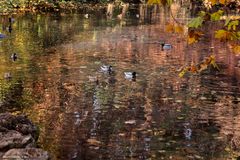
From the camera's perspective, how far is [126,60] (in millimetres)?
18594

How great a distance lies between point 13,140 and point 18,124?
75 centimetres

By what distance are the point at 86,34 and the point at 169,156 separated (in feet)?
62.5

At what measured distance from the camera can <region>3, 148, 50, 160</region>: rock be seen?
283 inches

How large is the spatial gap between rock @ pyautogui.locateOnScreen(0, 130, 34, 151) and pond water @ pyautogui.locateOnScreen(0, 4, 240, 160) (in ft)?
1.97

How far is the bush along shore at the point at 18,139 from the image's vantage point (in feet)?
23.9

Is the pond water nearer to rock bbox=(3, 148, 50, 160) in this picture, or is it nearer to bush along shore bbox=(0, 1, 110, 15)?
rock bbox=(3, 148, 50, 160)

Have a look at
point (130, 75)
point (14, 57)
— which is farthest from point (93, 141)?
point (14, 57)

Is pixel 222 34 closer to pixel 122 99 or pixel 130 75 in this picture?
pixel 122 99

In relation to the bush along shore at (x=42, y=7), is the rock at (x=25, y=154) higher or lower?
lower

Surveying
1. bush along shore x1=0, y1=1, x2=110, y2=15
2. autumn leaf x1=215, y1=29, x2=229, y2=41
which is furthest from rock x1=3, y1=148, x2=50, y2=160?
bush along shore x1=0, y1=1, x2=110, y2=15

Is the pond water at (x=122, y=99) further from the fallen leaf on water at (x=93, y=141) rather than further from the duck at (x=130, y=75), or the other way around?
the duck at (x=130, y=75)

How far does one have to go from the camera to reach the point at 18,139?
7891mm

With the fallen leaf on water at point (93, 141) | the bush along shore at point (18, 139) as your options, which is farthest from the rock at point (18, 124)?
the fallen leaf on water at point (93, 141)

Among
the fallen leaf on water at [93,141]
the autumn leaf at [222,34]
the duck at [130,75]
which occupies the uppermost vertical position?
the autumn leaf at [222,34]
